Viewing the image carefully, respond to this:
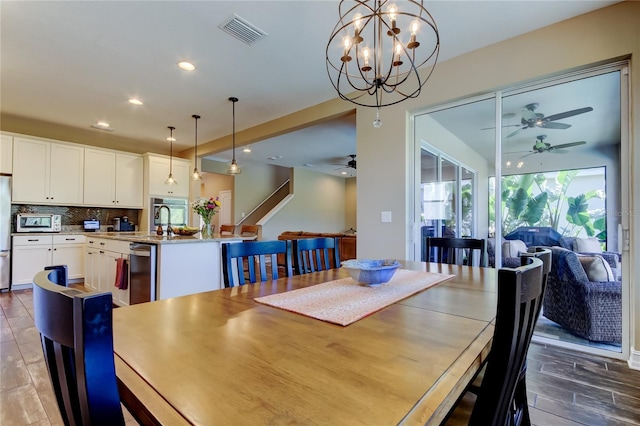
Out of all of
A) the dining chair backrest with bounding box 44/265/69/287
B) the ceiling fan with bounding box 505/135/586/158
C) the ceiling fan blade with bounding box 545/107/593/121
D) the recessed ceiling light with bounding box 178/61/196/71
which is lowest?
the dining chair backrest with bounding box 44/265/69/287

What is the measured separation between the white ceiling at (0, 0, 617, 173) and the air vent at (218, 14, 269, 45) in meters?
0.06

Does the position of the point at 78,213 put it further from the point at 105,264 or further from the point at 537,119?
the point at 537,119

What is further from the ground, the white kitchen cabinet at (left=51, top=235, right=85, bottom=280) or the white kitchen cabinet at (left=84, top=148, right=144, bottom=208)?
the white kitchen cabinet at (left=84, top=148, right=144, bottom=208)

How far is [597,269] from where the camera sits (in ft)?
8.43

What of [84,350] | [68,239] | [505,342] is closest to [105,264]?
[68,239]

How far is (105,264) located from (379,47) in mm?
4143

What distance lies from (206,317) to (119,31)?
2.88 m

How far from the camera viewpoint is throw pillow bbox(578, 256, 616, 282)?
8.30 feet

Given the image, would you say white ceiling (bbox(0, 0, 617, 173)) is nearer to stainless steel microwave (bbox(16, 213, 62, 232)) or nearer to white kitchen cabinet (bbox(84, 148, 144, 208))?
white kitchen cabinet (bbox(84, 148, 144, 208))

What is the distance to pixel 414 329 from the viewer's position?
0.94 meters

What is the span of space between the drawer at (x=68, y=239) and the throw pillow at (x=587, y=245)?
6.97m

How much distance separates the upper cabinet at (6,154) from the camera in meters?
4.68

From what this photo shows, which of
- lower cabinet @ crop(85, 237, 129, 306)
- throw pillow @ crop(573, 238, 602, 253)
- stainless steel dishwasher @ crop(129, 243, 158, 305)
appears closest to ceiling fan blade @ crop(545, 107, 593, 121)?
throw pillow @ crop(573, 238, 602, 253)

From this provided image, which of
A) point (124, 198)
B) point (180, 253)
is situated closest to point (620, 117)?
point (180, 253)
